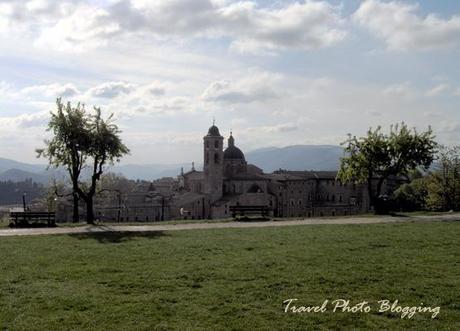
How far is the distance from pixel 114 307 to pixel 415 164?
3370cm

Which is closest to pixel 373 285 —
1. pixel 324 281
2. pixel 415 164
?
pixel 324 281

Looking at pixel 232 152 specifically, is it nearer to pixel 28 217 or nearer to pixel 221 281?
pixel 28 217

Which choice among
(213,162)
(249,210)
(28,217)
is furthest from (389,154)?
(213,162)

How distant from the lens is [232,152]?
10012cm

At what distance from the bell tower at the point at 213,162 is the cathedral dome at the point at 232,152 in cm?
752

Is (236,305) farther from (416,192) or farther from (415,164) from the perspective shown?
(416,192)

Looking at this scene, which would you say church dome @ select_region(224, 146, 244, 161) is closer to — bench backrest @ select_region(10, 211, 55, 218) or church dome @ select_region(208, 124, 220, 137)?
church dome @ select_region(208, 124, 220, 137)

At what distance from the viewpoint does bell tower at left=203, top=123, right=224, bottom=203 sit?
9094cm

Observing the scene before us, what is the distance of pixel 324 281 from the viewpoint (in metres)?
12.2

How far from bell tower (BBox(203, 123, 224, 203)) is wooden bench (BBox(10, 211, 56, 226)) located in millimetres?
63806

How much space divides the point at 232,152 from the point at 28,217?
242 feet

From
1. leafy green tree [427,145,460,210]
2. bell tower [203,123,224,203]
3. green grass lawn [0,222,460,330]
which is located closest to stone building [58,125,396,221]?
bell tower [203,123,224,203]

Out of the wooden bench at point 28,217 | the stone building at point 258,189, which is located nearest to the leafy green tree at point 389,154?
the wooden bench at point 28,217

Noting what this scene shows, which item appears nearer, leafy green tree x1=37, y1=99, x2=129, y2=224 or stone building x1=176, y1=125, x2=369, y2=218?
leafy green tree x1=37, y1=99, x2=129, y2=224
